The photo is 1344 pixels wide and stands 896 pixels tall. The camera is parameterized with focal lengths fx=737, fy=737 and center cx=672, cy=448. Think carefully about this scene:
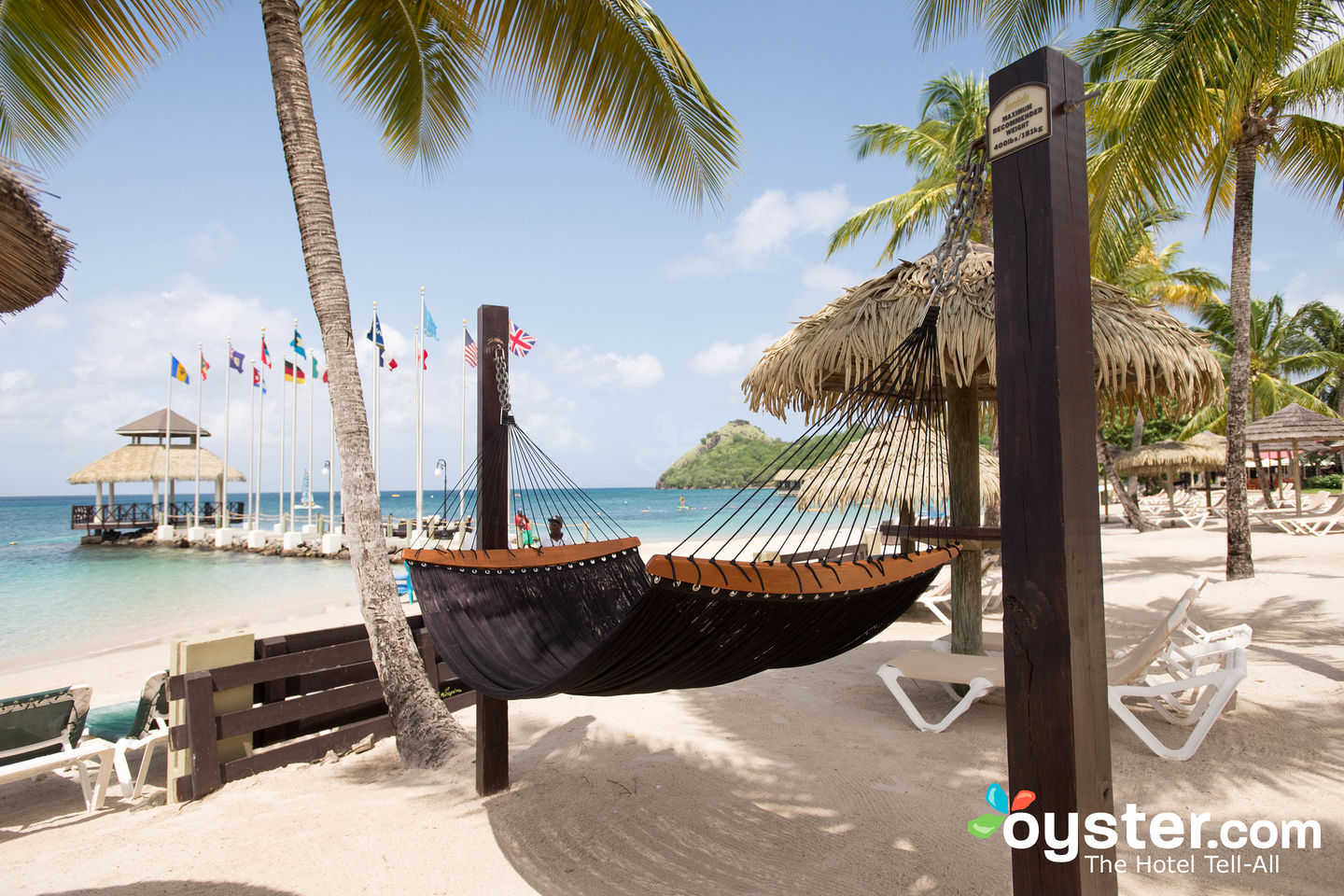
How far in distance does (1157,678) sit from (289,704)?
378cm

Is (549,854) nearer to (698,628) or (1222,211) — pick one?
(698,628)

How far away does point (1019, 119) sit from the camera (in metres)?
1.23

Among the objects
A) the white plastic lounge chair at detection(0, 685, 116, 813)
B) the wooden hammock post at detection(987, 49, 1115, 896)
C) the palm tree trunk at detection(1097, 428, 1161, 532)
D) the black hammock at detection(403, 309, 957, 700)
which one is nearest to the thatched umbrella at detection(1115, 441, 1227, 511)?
the palm tree trunk at detection(1097, 428, 1161, 532)

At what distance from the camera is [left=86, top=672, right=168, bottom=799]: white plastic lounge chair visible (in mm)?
3027

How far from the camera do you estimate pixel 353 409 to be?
3.01 m

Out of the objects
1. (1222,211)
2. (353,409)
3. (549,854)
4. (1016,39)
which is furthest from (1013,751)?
(1222,211)

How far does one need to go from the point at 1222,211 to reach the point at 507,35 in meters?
7.35

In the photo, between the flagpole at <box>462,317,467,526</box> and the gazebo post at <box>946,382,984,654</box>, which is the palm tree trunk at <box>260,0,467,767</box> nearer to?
the flagpole at <box>462,317,467,526</box>

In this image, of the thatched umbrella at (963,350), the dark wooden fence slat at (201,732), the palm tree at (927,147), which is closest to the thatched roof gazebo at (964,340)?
A: the thatched umbrella at (963,350)

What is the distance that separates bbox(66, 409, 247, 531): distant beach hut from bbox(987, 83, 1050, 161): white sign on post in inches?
888

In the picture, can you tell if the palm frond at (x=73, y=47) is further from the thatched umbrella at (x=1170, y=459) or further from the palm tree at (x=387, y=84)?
the thatched umbrella at (x=1170, y=459)

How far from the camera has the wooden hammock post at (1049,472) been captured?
3.75ft

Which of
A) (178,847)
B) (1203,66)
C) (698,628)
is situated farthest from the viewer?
(1203,66)

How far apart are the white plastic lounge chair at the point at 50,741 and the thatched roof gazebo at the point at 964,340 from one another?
3.26 meters
